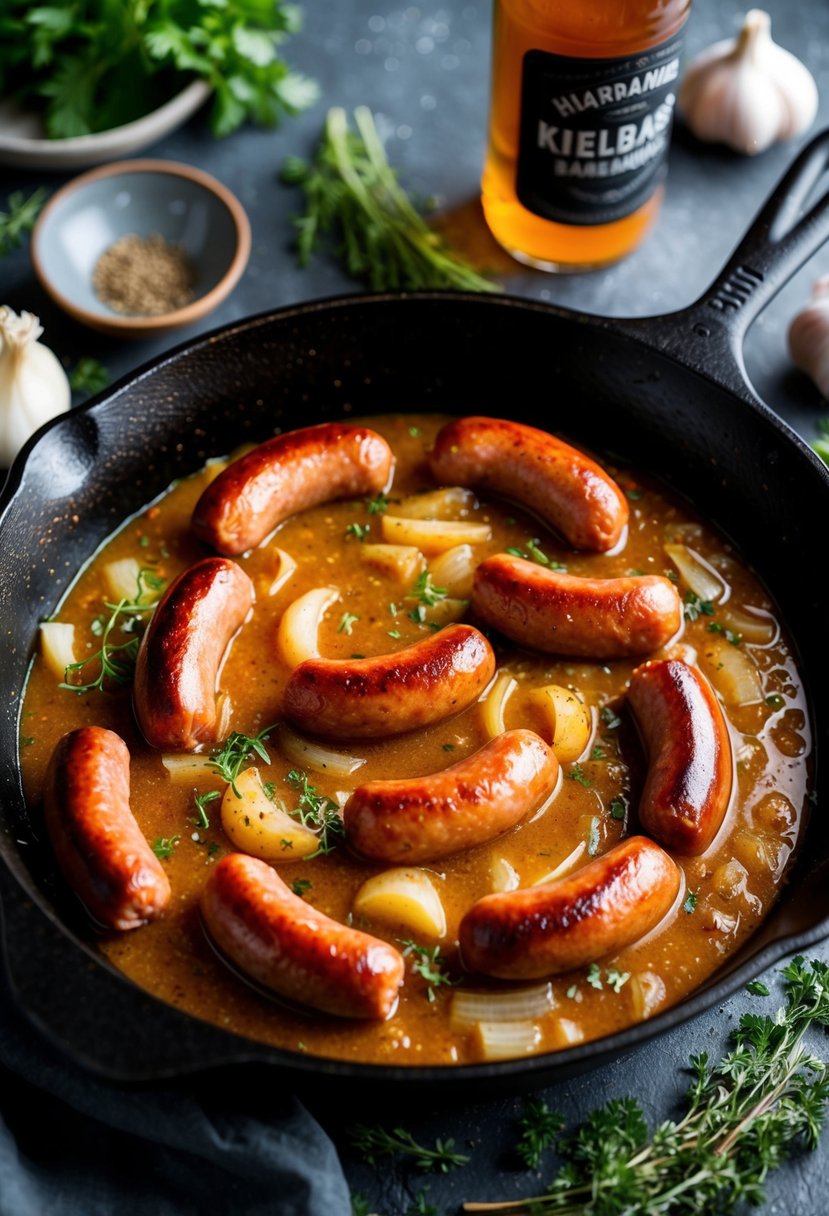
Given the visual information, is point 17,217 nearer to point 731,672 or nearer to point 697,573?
point 697,573

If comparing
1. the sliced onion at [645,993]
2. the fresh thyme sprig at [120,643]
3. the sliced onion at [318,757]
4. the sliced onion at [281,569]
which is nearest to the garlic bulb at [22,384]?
the fresh thyme sprig at [120,643]

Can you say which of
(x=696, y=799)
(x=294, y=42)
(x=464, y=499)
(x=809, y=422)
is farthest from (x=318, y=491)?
(x=294, y=42)

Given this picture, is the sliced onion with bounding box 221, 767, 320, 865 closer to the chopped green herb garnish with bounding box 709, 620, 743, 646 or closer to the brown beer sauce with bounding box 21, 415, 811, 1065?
the brown beer sauce with bounding box 21, 415, 811, 1065

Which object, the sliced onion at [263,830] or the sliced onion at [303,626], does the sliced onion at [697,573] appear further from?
the sliced onion at [263,830]

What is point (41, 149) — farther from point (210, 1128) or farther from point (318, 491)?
point (210, 1128)

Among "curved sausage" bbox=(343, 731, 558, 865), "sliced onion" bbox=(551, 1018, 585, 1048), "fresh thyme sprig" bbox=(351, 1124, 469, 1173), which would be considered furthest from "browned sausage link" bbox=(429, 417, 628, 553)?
"fresh thyme sprig" bbox=(351, 1124, 469, 1173)
